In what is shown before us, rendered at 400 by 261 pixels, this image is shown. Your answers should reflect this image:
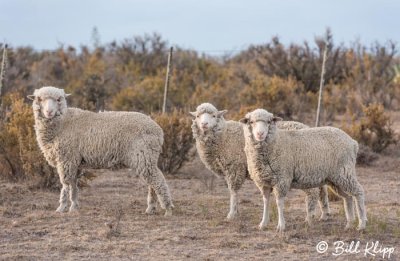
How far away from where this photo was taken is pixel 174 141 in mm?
13445

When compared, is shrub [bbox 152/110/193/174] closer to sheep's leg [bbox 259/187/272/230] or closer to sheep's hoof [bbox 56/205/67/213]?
sheep's hoof [bbox 56/205/67/213]

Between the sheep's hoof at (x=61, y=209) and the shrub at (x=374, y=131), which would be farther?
the shrub at (x=374, y=131)

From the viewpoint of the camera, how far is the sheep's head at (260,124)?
8.07m

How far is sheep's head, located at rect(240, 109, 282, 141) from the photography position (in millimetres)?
8070

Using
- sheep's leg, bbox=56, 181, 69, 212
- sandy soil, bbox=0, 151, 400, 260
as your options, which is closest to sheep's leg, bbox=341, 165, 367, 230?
sandy soil, bbox=0, 151, 400, 260

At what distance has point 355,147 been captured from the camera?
8.73 meters

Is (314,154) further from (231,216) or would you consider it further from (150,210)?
(150,210)

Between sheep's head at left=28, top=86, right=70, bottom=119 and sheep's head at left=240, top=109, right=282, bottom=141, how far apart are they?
8.45 feet

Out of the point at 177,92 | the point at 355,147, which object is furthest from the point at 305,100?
the point at 355,147

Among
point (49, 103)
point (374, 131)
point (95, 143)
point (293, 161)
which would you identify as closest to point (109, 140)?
point (95, 143)

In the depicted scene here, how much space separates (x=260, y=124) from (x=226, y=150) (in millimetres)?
1301

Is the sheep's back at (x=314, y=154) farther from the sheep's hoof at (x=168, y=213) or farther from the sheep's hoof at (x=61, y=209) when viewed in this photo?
the sheep's hoof at (x=61, y=209)

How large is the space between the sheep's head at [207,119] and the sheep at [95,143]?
618mm

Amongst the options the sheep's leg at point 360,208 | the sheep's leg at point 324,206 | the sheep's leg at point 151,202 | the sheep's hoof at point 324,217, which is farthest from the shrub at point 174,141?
the sheep's leg at point 360,208
